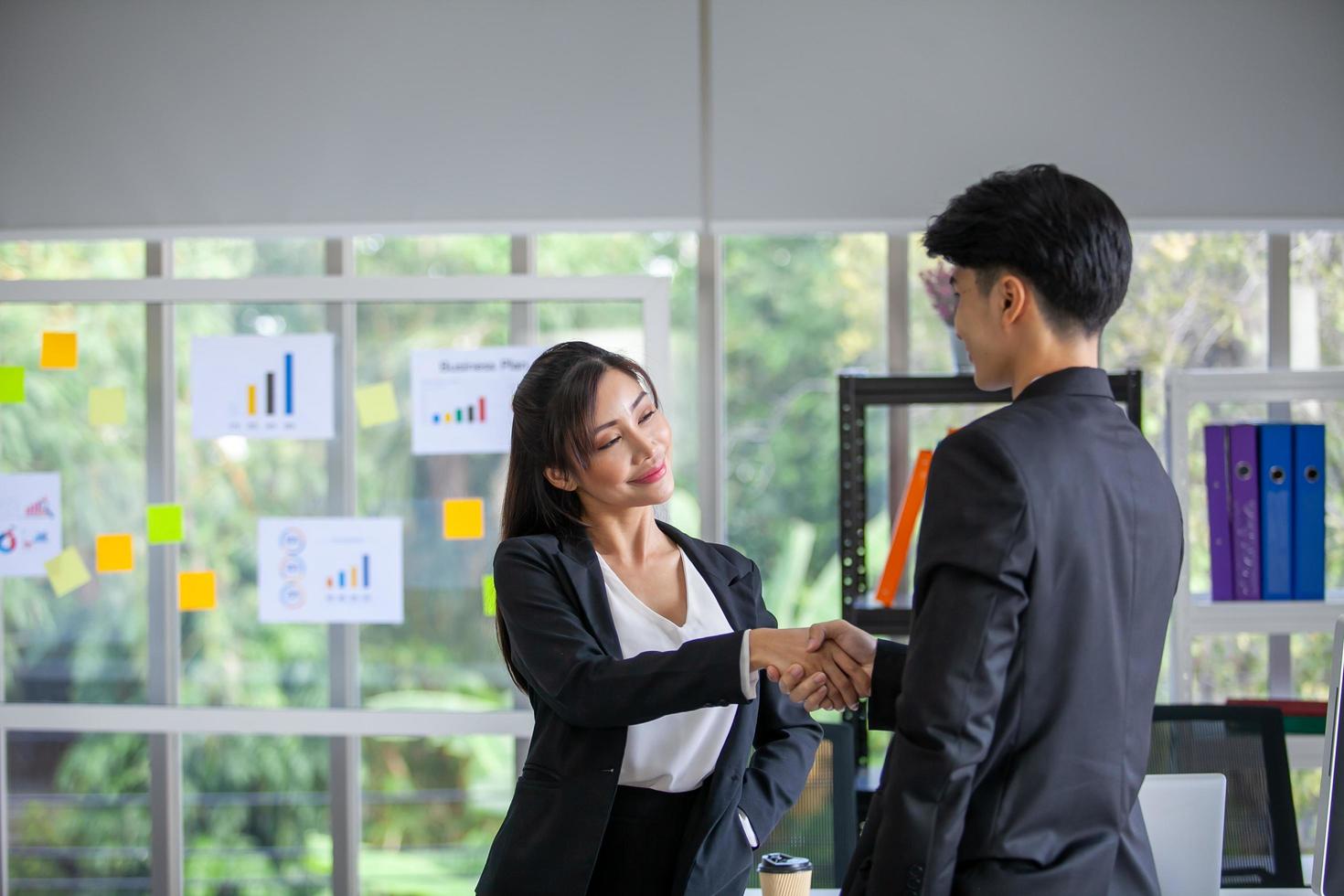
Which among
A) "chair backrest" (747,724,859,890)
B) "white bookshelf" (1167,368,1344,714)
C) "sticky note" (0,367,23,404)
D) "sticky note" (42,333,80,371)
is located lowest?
"chair backrest" (747,724,859,890)

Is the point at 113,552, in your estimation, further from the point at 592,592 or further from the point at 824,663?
the point at 824,663

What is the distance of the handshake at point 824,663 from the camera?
5.29ft

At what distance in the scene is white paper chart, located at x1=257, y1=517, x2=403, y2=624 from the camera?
3068 millimetres

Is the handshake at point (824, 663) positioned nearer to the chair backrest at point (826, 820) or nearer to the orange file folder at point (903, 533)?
the chair backrest at point (826, 820)

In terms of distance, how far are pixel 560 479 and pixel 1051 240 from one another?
2.87 feet

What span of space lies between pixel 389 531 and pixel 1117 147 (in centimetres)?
212

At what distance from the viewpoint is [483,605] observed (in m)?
3.06

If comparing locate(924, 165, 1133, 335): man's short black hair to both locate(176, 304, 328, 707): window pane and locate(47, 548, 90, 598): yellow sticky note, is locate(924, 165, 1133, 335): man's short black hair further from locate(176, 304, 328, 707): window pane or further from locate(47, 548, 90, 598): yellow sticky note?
locate(47, 548, 90, 598): yellow sticky note

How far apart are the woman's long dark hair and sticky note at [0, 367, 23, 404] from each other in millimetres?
1962

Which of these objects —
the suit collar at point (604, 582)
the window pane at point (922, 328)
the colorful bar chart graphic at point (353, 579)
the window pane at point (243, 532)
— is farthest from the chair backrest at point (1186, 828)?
the window pane at point (243, 532)

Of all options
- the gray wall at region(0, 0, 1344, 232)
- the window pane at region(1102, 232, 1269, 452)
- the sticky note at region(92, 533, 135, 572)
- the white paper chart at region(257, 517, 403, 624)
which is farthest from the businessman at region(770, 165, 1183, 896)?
the sticky note at region(92, 533, 135, 572)

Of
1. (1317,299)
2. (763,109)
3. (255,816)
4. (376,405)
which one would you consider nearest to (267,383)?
(376,405)

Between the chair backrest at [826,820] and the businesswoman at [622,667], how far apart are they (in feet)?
1.58

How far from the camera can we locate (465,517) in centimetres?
306
